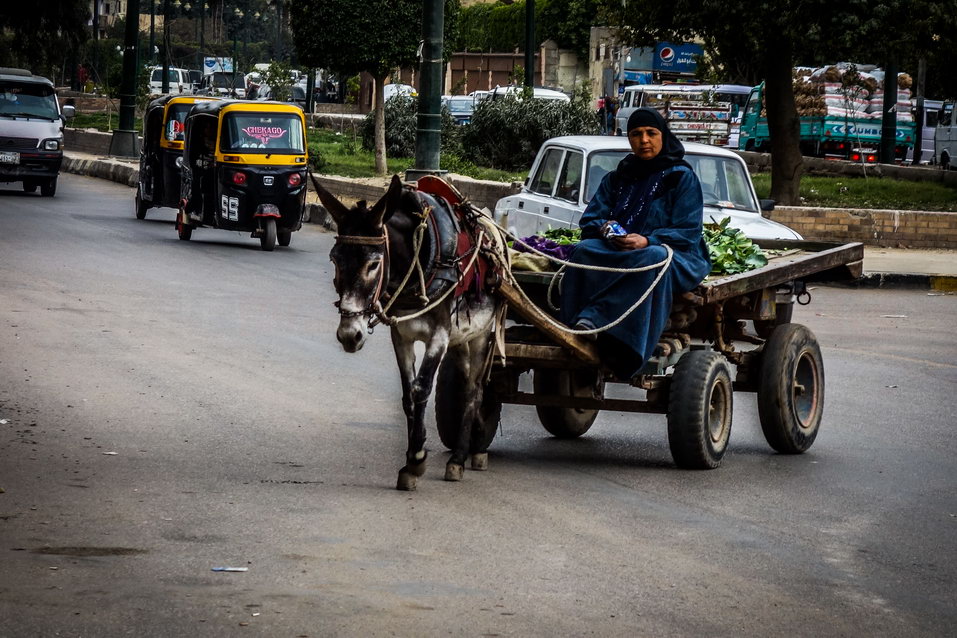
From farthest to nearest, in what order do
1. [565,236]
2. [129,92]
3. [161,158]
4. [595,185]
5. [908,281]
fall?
1. [129,92]
2. [161,158]
3. [908,281]
4. [595,185]
5. [565,236]

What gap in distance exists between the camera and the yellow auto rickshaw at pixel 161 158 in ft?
78.4

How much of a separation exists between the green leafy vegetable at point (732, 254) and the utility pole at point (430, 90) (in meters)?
5.83

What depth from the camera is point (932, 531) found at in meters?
7.11

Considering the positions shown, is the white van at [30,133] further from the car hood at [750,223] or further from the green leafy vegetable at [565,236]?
the green leafy vegetable at [565,236]

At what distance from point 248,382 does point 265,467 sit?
2832 mm

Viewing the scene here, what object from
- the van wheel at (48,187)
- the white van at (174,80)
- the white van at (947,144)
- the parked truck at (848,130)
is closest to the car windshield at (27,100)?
the van wheel at (48,187)

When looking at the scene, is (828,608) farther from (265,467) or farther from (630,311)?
(265,467)

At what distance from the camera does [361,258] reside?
6.79 m

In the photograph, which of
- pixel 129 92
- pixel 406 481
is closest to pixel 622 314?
pixel 406 481

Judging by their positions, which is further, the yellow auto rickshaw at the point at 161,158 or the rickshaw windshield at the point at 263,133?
the yellow auto rickshaw at the point at 161,158

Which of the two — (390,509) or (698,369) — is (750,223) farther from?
(390,509)

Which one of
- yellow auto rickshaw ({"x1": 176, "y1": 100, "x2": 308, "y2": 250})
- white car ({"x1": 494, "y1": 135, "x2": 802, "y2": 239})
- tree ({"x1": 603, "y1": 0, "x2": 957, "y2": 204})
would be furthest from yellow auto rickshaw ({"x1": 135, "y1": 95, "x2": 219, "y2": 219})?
white car ({"x1": 494, "y1": 135, "x2": 802, "y2": 239})

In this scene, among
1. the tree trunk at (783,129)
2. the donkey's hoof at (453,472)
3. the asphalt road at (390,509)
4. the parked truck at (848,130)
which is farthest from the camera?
the parked truck at (848,130)

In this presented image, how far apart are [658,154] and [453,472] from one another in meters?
2.05
